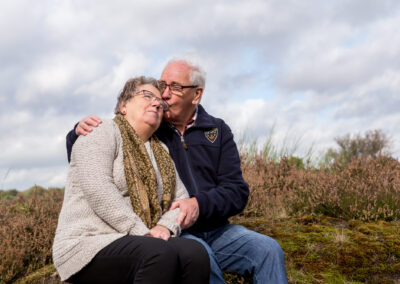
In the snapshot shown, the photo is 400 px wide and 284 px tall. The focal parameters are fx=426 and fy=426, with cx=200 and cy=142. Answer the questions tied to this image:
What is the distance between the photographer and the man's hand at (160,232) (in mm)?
2857

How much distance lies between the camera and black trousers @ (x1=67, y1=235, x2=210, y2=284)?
2.53 meters

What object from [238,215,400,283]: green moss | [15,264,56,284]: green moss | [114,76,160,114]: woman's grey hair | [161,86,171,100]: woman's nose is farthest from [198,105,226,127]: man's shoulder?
[15,264,56,284]: green moss

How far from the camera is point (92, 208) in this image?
2.82 metres

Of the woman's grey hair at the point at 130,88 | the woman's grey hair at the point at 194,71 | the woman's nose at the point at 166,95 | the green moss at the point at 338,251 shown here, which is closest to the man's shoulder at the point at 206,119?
the woman's grey hair at the point at 194,71

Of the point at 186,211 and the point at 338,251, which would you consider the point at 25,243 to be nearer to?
the point at 186,211

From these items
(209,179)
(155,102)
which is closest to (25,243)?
(209,179)

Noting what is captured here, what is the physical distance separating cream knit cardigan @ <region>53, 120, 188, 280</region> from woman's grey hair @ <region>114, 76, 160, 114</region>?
486 millimetres

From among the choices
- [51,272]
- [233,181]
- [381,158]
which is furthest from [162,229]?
[381,158]

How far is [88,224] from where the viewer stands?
2812 mm

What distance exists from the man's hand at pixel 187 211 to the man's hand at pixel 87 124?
84 centimetres

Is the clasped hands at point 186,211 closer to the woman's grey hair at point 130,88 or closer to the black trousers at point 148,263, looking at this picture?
the black trousers at point 148,263

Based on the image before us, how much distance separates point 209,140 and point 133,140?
0.86m

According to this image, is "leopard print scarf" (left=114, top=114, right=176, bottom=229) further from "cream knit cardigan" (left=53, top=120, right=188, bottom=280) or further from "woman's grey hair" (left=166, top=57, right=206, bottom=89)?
"woman's grey hair" (left=166, top=57, right=206, bottom=89)

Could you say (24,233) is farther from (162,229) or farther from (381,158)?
(381,158)
